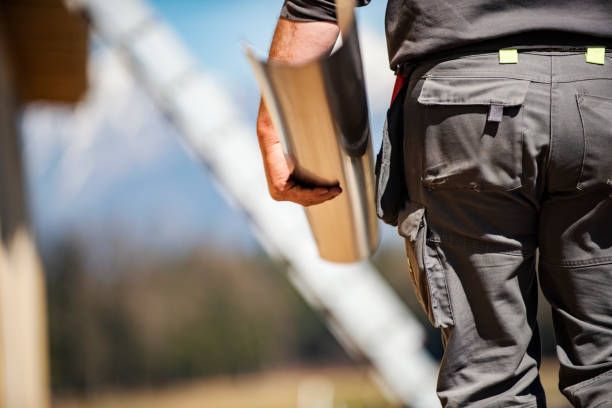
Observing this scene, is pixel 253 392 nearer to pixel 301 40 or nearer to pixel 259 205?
pixel 259 205

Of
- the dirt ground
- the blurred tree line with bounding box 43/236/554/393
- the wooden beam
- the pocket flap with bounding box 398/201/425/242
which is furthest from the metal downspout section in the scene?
the blurred tree line with bounding box 43/236/554/393

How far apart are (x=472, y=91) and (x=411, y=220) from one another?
22cm

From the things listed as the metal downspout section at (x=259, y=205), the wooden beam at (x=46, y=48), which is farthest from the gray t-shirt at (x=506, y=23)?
the wooden beam at (x=46, y=48)

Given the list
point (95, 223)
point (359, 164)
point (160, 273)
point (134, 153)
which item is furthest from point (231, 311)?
point (359, 164)

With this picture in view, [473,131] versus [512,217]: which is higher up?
[473,131]

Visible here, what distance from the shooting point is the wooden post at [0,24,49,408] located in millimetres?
5211

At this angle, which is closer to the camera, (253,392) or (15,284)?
(15,284)

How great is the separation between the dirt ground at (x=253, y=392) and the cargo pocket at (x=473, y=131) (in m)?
13.4

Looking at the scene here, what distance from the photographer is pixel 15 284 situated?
5.77 meters

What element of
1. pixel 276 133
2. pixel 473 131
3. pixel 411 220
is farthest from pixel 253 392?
pixel 473 131

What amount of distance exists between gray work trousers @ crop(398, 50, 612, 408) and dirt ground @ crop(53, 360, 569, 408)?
13.3 meters

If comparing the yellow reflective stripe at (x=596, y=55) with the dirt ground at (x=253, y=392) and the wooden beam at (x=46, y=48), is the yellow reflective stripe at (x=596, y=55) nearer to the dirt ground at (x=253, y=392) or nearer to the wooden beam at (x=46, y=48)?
the wooden beam at (x=46, y=48)

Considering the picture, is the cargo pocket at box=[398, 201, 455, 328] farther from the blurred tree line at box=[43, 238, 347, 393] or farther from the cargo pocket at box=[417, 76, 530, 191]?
the blurred tree line at box=[43, 238, 347, 393]

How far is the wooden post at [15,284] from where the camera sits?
17.1ft
